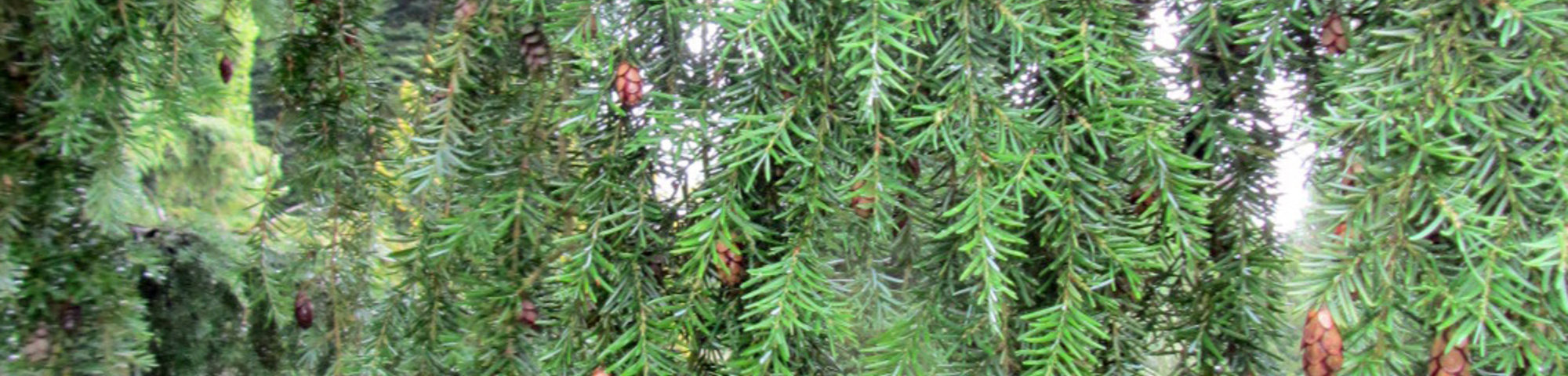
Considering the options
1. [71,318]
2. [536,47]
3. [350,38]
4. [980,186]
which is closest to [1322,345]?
[980,186]

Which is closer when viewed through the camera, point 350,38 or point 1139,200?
point 1139,200

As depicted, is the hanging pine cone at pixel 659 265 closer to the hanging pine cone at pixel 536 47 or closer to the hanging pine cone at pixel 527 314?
the hanging pine cone at pixel 527 314

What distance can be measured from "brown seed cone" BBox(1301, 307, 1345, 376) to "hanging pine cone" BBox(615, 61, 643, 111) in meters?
0.35

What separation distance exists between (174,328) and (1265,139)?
1.59m

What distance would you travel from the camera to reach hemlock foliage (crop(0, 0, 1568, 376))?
0.45 m

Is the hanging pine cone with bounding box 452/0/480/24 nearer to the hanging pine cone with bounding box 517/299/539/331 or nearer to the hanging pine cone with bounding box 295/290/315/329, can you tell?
the hanging pine cone with bounding box 517/299/539/331

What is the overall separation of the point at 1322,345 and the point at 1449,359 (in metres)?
0.05

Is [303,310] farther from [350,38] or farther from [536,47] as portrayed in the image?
[536,47]

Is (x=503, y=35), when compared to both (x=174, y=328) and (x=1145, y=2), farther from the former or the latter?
(x=174, y=328)

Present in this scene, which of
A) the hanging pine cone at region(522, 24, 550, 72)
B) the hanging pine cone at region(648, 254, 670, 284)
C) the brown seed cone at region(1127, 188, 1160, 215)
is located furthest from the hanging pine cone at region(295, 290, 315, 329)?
the brown seed cone at region(1127, 188, 1160, 215)

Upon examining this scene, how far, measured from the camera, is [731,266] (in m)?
0.56

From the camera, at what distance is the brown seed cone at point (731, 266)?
0.55 meters

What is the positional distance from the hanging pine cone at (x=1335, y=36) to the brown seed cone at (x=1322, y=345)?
155mm

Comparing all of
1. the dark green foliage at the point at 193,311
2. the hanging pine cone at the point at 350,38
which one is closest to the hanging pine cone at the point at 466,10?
the hanging pine cone at the point at 350,38
